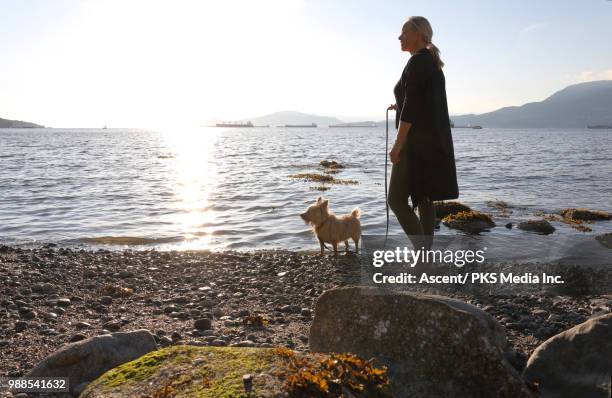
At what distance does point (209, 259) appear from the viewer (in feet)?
34.4

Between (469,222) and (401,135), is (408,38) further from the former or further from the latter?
(469,222)

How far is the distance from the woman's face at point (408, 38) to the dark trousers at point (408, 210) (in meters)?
1.41

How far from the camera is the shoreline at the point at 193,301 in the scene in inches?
224

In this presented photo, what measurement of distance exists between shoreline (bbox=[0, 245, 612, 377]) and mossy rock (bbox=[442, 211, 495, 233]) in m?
4.93

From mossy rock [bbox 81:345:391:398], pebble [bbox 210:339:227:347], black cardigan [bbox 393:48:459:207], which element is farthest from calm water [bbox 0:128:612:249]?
mossy rock [bbox 81:345:391:398]

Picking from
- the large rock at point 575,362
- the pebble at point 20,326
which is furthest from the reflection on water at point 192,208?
the large rock at point 575,362

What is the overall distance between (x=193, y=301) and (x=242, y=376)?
4.61m

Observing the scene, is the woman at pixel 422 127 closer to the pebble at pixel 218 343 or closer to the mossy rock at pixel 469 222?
the pebble at pixel 218 343

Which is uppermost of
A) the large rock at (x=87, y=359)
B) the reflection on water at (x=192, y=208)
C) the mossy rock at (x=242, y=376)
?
the mossy rock at (x=242, y=376)

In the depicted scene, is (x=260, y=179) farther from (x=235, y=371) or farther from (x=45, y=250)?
(x=235, y=371)

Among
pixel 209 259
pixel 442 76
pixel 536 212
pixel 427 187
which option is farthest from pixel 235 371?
pixel 536 212

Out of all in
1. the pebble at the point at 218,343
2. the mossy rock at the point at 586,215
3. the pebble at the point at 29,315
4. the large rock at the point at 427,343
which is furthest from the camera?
the mossy rock at the point at 586,215

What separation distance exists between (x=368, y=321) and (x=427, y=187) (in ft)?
8.56

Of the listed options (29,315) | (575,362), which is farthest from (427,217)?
(29,315)
